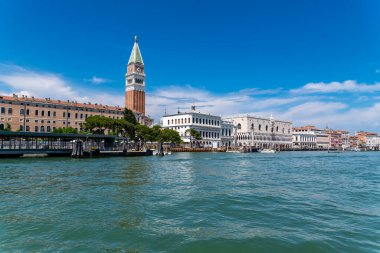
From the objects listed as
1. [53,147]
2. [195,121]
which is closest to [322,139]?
[195,121]

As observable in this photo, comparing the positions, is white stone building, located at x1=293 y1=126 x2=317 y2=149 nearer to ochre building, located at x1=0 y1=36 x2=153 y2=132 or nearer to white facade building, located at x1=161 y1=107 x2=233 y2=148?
white facade building, located at x1=161 y1=107 x2=233 y2=148

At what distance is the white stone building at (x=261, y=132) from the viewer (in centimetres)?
13725

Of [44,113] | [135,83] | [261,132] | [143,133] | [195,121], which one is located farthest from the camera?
[261,132]

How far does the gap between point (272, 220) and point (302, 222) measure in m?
1.05

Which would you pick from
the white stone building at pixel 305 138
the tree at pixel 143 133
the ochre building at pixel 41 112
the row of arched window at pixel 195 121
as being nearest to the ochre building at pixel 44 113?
the ochre building at pixel 41 112

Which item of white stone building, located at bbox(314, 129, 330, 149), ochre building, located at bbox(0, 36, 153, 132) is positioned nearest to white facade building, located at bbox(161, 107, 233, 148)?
ochre building, located at bbox(0, 36, 153, 132)

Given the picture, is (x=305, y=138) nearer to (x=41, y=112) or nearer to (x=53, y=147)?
(x=41, y=112)

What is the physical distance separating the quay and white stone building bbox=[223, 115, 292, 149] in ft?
259

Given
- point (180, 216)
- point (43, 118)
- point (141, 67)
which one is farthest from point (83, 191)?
point (141, 67)

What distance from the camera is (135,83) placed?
12056 centimetres

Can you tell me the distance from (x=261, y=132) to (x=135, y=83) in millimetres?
61661

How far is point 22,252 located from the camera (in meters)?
8.23

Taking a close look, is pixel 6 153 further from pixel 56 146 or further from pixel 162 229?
pixel 162 229

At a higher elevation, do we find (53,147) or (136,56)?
(136,56)
